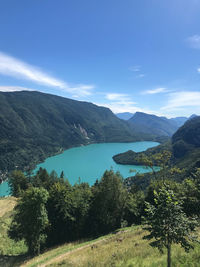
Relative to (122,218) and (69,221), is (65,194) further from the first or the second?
(122,218)

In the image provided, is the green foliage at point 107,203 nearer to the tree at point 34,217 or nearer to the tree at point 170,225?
the tree at point 34,217

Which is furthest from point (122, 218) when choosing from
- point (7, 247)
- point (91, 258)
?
point (7, 247)

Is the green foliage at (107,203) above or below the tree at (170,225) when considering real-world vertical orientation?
below

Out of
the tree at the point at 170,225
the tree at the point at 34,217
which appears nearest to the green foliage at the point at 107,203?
the tree at the point at 34,217

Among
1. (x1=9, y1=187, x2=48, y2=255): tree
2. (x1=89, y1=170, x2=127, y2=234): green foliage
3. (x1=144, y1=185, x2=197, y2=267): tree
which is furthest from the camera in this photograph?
(x1=89, y1=170, x2=127, y2=234): green foliage

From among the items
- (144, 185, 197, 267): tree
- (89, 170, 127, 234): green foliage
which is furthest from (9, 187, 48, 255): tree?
(144, 185, 197, 267): tree

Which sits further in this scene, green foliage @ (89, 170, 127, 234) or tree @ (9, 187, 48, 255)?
green foliage @ (89, 170, 127, 234)

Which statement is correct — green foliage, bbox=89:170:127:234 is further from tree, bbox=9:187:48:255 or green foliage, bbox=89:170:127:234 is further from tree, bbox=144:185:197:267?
tree, bbox=144:185:197:267

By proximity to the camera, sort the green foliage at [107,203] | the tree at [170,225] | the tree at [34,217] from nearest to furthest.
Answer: the tree at [170,225] < the tree at [34,217] < the green foliage at [107,203]

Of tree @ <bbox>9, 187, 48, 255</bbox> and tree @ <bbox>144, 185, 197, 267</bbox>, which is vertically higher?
tree @ <bbox>144, 185, 197, 267</bbox>

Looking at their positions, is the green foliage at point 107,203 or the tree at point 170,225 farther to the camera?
the green foliage at point 107,203

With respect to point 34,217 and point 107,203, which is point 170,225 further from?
point 107,203
